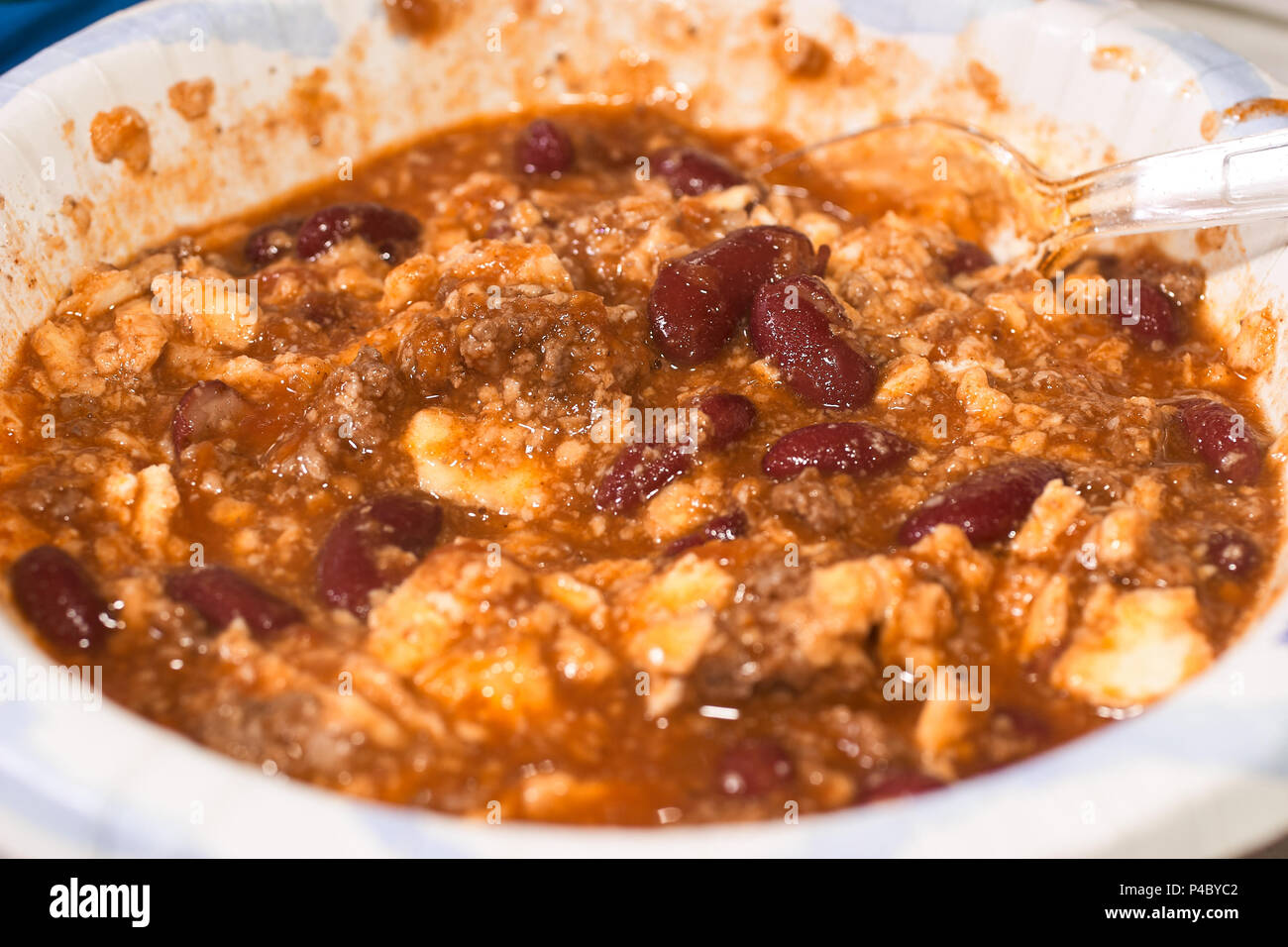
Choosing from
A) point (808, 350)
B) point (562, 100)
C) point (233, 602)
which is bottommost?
point (233, 602)

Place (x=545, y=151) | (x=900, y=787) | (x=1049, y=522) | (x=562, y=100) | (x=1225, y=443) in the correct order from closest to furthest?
1. (x=900, y=787)
2. (x=1049, y=522)
3. (x=1225, y=443)
4. (x=545, y=151)
5. (x=562, y=100)

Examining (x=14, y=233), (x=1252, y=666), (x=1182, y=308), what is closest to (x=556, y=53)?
(x=14, y=233)

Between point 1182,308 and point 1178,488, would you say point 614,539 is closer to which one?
point 1178,488

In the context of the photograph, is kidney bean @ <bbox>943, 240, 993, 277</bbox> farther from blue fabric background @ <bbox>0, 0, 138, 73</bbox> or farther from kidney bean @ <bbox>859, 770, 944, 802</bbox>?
blue fabric background @ <bbox>0, 0, 138, 73</bbox>

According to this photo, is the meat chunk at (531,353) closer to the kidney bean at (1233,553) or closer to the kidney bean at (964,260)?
the kidney bean at (964,260)

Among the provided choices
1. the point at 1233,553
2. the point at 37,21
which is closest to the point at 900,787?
the point at 1233,553

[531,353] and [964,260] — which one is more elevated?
[964,260]

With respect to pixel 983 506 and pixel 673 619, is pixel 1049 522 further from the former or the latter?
pixel 673 619

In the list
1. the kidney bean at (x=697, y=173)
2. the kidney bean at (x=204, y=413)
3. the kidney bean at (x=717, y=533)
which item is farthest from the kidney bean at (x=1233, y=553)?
the kidney bean at (x=204, y=413)
